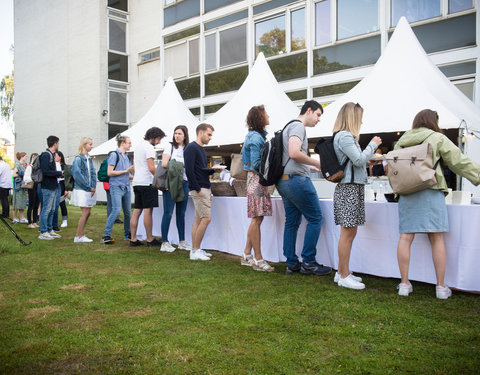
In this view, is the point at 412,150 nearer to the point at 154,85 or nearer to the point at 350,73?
the point at 350,73

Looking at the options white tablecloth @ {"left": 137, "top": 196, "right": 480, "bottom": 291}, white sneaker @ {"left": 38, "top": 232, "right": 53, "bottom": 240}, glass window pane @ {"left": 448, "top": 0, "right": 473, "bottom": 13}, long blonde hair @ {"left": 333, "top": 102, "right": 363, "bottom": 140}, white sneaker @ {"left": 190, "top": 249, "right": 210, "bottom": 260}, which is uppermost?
glass window pane @ {"left": 448, "top": 0, "right": 473, "bottom": 13}

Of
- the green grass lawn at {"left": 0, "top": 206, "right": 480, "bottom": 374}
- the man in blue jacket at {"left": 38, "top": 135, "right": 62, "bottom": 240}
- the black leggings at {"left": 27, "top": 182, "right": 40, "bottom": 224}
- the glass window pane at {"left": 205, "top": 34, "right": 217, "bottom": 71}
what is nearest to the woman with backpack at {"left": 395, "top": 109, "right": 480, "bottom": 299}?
the green grass lawn at {"left": 0, "top": 206, "right": 480, "bottom": 374}

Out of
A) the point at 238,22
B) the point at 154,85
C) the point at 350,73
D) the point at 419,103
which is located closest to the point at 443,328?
the point at 419,103

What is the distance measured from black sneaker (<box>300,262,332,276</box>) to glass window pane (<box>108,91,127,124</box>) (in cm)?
1726

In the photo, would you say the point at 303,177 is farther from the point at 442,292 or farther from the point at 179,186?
the point at 179,186

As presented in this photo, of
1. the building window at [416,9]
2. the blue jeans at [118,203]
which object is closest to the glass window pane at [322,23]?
the building window at [416,9]

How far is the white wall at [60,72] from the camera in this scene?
1992 cm

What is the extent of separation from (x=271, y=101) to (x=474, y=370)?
850 centimetres

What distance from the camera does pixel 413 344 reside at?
2.76m

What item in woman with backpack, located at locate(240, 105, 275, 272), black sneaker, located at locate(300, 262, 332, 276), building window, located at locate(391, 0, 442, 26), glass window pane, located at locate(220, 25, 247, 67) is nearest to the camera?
black sneaker, located at locate(300, 262, 332, 276)

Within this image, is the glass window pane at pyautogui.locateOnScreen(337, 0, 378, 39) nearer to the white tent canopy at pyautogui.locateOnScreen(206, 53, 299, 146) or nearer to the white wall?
the white tent canopy at pyautogui.locateOnScreen(206, 53, 299, 146)

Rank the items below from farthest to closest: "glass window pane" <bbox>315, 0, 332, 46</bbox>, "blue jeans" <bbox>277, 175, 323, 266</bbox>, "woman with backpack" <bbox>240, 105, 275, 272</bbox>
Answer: "glass window pane" <bbox>315, 0, 332, 46</bbox>, "woman with backpack" <bbox>240, 105, 275, 272</bbox>, "blue jeans" <bbox>277, 175, 323, 266</bbox>

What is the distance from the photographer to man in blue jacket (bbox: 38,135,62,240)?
723 centimetres

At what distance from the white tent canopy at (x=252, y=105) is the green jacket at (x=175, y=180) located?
13.3 feet
